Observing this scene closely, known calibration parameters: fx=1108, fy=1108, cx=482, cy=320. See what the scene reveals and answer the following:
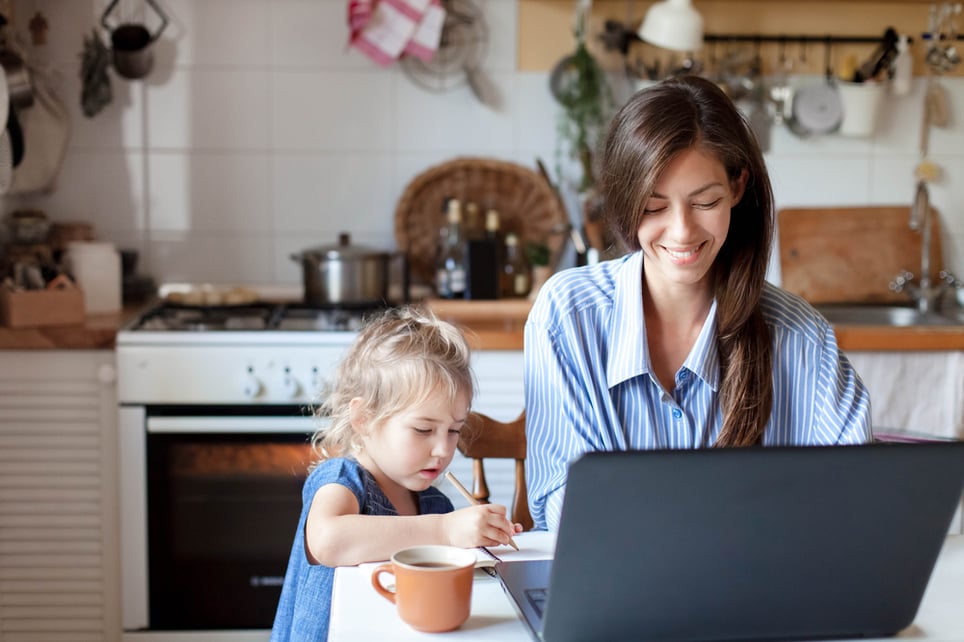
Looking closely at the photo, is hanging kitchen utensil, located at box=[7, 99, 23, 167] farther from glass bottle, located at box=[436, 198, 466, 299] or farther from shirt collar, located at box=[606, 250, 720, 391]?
shirt collar, located at box=[606, 250, 720, 391]

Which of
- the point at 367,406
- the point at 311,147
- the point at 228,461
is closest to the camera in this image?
the point at 367,406

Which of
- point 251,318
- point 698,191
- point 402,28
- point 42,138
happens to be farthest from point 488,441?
point 42,138

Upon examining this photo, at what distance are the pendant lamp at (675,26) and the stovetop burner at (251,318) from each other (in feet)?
3.28

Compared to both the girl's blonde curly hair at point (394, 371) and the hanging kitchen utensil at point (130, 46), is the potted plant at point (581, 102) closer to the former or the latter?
the hanging kitchen utensil at point (130, 46)

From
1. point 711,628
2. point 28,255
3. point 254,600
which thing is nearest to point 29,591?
point 254,600

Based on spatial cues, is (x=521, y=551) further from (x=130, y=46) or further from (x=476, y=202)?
(x=130, y=46)

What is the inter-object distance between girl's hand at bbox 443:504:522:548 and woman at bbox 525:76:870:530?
22 cm

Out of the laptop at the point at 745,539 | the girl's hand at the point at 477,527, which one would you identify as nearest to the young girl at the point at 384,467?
the girl's hand at the point at 477,527

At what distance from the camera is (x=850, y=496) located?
89cm

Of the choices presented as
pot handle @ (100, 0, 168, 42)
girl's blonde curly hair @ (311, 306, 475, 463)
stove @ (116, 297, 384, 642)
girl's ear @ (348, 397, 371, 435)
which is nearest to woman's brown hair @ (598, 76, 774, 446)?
girl's blonde curly hair @ (311, 306, 475, 463)

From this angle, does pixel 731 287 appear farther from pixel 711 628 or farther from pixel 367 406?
pixel 711 628

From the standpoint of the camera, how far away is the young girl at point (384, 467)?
118cm

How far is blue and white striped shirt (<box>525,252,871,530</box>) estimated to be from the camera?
1.45 metres

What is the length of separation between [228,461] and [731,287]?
53.3 inches
